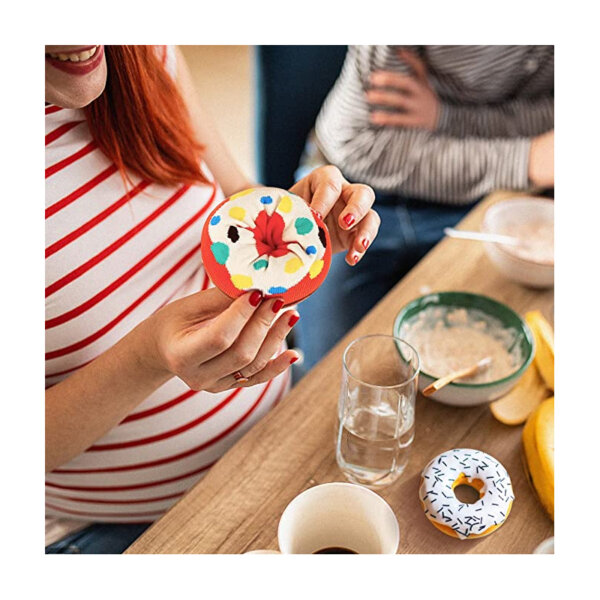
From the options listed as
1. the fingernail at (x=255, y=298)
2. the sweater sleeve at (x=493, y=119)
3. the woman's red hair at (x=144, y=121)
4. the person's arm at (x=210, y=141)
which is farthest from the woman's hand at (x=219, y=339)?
the sweater sleeve at (x=493, y=119)

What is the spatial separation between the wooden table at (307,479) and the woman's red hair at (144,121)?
32cm

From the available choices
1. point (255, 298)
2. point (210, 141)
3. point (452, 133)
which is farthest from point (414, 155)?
point (255, 298)

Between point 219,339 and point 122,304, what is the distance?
281 millimetres

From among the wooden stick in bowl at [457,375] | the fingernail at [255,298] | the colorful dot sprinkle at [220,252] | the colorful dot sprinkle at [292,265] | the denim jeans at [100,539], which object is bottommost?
the denim jeans at [100,539]

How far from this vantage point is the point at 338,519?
0.68 m

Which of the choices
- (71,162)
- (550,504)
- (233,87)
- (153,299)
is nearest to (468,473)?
(550,504)

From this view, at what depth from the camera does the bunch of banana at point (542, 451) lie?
0.71 meters

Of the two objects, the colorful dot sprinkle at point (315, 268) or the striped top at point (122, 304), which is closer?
the colorful dot sprinkle at point (315, 268)

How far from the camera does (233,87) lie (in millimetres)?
1081

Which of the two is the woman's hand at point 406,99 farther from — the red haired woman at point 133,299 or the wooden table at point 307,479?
the wooden table at point 307,479

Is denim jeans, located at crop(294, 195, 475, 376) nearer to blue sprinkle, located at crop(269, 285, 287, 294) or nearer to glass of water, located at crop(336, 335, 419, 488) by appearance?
glass of water, located at crop(336, 335, 419, 488)

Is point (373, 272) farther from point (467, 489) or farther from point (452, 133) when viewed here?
point (467, 489)

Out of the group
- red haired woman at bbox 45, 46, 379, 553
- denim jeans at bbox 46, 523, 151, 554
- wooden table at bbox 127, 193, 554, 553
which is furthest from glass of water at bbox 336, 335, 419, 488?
denim jeans at bbox 46, 523, 151, 554
